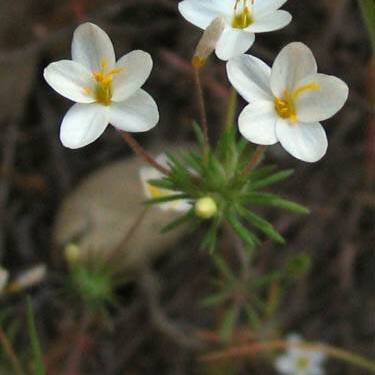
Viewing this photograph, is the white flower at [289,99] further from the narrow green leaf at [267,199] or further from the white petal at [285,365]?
the white petal at [285,365]

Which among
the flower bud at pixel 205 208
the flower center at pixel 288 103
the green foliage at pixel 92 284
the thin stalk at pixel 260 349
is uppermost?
the flower center at pixel 288 103

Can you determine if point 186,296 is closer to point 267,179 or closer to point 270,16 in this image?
point 267,179

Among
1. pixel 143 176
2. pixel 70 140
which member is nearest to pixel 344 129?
pixel 143 176

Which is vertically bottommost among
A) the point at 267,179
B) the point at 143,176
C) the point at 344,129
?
the point at 344,129

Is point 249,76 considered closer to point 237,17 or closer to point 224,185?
point 237,17

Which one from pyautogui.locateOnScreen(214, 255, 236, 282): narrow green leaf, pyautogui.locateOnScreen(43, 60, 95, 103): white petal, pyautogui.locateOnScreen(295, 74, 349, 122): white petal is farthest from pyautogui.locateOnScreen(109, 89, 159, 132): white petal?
pyautogui.locateOnScreen(214, 255, 236, 282): narrow green leaf

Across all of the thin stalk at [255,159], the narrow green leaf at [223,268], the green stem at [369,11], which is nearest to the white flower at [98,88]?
the thin stalk at [255,159]

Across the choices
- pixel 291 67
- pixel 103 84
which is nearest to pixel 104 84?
pixel 103 84
